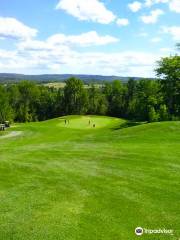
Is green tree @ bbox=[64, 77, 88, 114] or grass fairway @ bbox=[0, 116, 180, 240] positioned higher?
grass fairway @ bbox=[0, 116, 180, 240]

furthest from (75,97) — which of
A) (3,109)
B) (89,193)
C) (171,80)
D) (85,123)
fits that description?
(89,193)

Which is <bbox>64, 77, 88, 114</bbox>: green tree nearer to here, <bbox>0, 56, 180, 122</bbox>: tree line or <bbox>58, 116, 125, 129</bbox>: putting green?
<bbox>0, 56, 180, 122</bbox>: tree line

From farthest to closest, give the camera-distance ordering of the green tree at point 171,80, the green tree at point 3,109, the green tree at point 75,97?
the green tree at point 75,97
the green tree at point 3,109
the green tree at point 171,80

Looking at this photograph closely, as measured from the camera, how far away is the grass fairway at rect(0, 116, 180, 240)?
11.0 m

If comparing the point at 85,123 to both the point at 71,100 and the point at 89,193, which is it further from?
the point at 89,193

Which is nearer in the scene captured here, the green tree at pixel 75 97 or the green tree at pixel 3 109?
the green tree at pixel 3 109

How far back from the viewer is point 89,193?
13992mm

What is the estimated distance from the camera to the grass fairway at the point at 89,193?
36.0ft

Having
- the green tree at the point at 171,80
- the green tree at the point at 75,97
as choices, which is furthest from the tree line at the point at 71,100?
the green tree at the point at 171,80

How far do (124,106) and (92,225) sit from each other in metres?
119

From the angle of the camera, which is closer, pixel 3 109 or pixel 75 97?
pixel 3 109

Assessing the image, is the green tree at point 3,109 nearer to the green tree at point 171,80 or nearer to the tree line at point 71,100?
the tree line at point 71,100

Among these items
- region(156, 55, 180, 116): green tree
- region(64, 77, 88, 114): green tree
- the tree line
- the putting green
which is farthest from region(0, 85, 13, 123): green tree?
region(156, 55, 180, 116): green tree

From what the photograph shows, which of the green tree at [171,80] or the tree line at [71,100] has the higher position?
the green tree at [171,80]
